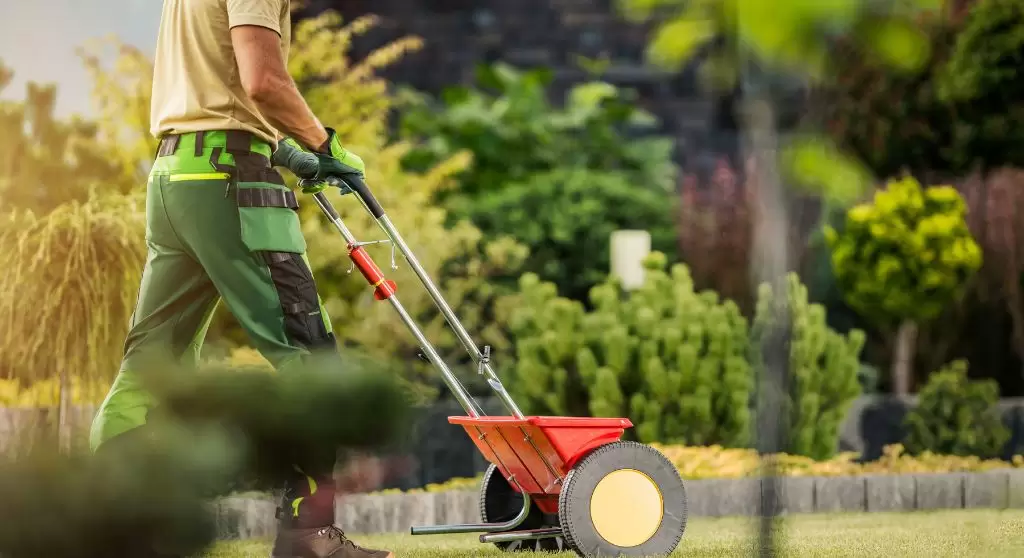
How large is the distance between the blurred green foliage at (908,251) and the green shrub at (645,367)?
284 centimetres

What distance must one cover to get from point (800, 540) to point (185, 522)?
2.67 meters

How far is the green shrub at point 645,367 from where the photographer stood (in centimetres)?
575

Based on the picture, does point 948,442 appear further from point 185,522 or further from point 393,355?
point 185,522

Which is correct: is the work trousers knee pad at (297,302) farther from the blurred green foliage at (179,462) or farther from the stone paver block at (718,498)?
the stone paver block at (718,498)

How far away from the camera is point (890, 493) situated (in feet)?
16.9

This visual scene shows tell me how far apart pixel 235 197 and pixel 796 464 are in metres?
3.53

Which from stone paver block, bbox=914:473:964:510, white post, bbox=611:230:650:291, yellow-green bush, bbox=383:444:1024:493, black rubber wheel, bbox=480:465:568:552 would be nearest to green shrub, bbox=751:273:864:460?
yellow-green bush, bbox=383:444:1024:493

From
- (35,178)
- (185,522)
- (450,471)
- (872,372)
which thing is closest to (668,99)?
(872,372)

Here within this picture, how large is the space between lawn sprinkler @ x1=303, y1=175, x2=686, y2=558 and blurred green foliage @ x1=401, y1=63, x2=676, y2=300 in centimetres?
584

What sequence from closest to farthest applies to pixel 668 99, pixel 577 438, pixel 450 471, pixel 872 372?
pixel 577 438 → pixel 450 471 → pixel 872 372 → pixel 668 99

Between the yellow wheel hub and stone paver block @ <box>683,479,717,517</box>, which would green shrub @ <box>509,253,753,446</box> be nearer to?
stone paver block @ <box>683,479,717,517</box>

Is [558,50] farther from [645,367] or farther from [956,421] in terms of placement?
[645,367]

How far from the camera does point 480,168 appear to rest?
10156 millimetres

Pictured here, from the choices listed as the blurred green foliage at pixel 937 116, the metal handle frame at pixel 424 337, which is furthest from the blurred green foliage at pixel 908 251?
the metal handle frame at pixel 424 337
